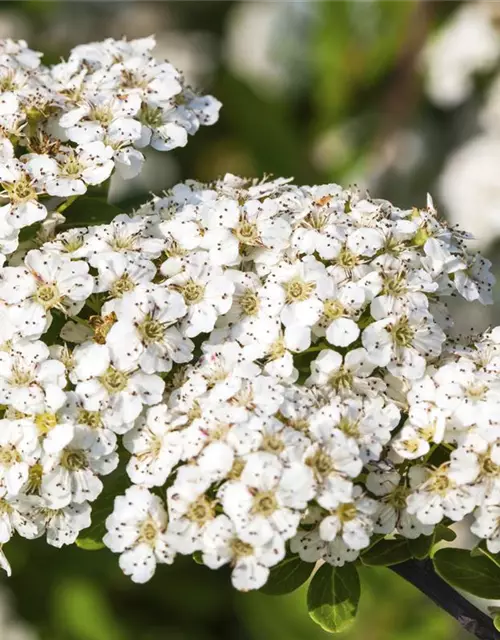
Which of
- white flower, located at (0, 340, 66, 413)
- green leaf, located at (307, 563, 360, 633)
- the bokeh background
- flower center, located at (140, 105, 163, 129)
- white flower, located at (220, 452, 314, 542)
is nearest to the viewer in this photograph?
white flower, located at (220, 452, 314, 542)

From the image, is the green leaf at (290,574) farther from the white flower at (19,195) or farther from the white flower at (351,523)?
the white flower at (19,195)

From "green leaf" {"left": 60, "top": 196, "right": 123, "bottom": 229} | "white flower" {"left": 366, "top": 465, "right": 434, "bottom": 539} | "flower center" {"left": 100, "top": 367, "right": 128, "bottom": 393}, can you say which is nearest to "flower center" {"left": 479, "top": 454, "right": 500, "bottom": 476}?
"white flower" {"left": 366, "top": 465, "right": 434, "bottom": 539}

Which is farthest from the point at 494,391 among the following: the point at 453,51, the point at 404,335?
the point at 453,51

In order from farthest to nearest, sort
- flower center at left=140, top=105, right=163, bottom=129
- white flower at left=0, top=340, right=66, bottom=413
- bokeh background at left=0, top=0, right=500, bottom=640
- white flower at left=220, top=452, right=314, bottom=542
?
bokeh background at left=0, top=0, right=500, bottom=640, flower center at left=140, top=105, right=163, bottom=129, white flower at left=0, top=340, right=66, bottom=413, white flower at left=220, top=452, right=314, bottom=542

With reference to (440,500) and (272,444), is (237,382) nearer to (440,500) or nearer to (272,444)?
(272,444)

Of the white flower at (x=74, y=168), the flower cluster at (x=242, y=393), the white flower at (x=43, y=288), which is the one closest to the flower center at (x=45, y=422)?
the flower cluster at (x=242, y=393)

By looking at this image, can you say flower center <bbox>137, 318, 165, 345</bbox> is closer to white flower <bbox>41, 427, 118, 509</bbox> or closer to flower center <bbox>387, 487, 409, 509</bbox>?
white flower <bbox>41, 427, 118, 509</bbox>

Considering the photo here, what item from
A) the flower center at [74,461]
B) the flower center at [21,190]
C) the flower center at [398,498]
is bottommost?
the flower center at [74,461]
